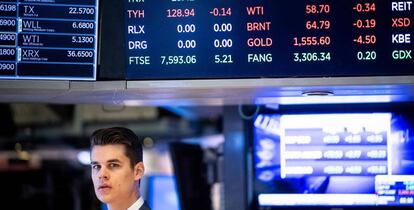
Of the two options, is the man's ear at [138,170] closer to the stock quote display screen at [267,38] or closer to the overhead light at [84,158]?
the stock quote display screen at [267,38]

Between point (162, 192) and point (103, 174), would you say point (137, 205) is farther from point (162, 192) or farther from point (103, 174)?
point (162, 192)

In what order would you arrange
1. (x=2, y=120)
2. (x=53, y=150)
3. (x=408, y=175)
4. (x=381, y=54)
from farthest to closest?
(x=53, y=150) < (x=2, y=120) < (x=408, y=175) < (x=381, y=54)

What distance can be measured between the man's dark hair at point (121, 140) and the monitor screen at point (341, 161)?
1532 millimetres

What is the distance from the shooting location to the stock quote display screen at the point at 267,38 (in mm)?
3508

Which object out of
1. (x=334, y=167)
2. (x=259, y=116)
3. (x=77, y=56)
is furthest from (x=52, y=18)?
(x=334, y=167)

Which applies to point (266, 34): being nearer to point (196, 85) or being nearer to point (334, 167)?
point (196, 85)

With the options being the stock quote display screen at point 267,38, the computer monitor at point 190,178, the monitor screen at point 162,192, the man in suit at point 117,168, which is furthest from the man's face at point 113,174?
the monitor screen at point 162,192

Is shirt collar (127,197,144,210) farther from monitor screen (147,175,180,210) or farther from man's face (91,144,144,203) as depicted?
monitor screen (147,175,180,210)

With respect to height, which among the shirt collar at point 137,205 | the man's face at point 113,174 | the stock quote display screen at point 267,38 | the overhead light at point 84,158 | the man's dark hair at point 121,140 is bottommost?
the overhead light at point 84,158

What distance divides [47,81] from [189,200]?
203 cm

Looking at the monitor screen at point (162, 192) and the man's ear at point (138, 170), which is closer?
the man's ear at point (138, 170)

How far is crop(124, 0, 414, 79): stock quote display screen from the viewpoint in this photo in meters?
3.51

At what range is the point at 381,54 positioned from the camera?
350cm

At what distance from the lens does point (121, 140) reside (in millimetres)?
3100
